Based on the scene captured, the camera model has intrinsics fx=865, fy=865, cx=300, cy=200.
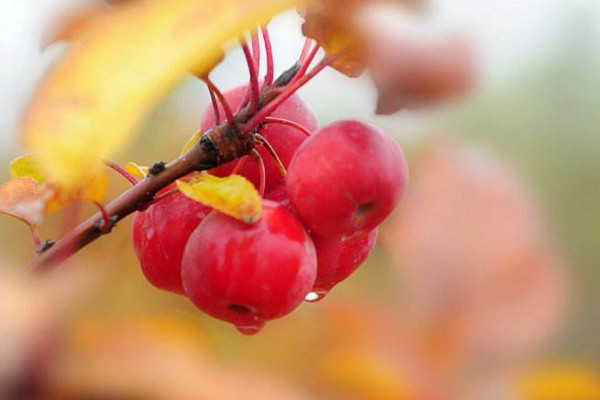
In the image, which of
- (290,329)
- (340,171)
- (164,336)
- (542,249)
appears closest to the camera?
(164,336)

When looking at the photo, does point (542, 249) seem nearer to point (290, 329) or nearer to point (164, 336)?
point (290, 329)

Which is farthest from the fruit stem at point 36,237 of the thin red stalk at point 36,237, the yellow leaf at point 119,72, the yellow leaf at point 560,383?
the yellow leaf at point 560,383

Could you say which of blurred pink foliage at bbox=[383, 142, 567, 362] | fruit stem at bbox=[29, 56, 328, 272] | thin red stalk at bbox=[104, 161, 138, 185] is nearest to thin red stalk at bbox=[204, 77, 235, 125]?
fruit stem at bbox=[29, 56, 328, 272]

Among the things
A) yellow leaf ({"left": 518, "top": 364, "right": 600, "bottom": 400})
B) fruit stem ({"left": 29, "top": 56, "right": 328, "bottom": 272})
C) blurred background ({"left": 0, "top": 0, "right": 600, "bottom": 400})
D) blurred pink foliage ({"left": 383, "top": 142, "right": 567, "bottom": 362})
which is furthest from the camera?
blurred pink foliage ({"left": 383, "top": 142, "right": 567, "bottom": 362})

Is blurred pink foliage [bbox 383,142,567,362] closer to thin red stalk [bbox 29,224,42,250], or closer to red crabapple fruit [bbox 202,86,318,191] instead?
red crabapple fruit [bbox 202,86,318,191]

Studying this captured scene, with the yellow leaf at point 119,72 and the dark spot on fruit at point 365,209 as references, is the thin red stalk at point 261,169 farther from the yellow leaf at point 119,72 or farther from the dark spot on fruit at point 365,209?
the yellow leaf at point 119,72

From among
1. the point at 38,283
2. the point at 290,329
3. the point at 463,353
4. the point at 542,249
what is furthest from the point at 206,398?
the point at 542,249
